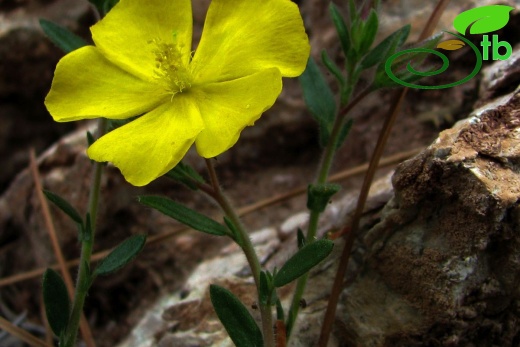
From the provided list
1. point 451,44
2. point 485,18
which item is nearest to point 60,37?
point 451,44

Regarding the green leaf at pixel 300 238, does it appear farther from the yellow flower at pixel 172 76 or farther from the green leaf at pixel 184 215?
the yellow flower at pixel 172 76

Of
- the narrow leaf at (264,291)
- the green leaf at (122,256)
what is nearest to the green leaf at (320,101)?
the narrow leaf at (264,291)

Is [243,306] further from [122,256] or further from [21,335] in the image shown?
[21,335]

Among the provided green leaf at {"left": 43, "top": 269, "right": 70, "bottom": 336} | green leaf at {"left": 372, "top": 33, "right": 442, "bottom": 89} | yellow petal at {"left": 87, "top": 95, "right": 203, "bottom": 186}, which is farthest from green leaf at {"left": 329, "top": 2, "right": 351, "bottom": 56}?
green leaf at {"left": 43, "top": 269, "right": 70, "bottom": 336}

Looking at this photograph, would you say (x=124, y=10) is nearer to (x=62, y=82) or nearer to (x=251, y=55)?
(x=62, y=82)

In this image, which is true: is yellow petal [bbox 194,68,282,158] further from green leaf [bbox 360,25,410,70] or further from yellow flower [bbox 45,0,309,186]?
green leaf [bbox 360,25,410,70]
